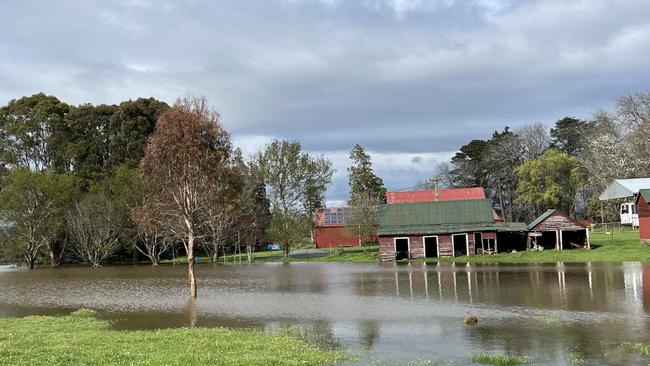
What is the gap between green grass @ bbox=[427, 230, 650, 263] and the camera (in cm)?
5059

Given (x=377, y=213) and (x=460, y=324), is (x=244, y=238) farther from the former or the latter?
(x=460, y=324)

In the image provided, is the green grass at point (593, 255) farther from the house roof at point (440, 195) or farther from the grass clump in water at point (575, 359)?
the house roof at point (440, 195)

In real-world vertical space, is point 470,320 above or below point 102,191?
below

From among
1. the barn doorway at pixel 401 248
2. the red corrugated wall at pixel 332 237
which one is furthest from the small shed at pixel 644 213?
the red corrugated wall at pixel 332 237

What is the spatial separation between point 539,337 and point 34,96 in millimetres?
86574

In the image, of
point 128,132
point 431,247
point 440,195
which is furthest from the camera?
point 440,195

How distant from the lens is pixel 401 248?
69.6 meters

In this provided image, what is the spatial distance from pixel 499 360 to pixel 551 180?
78306 mm

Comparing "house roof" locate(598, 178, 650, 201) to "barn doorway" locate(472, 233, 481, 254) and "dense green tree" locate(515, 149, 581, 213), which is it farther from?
"dense green tree" locate(515, 149, 581, 213)

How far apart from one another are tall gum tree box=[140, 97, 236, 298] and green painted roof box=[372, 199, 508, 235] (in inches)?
1265

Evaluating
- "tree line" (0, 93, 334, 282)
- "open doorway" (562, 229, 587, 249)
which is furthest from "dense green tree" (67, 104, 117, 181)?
"open doorway" (562, 229, 587, 249)

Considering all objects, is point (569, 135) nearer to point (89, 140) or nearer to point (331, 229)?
point (331, 229)

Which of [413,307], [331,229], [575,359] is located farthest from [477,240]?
[575,359]

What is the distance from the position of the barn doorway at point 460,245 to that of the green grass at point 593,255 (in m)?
3.84
